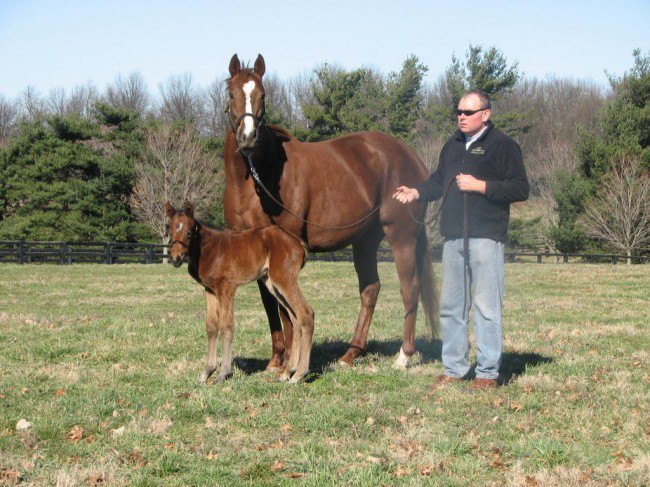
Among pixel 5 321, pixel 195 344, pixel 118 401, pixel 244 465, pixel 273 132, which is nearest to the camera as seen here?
pixel 244 465

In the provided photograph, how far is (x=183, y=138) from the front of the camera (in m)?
44.0

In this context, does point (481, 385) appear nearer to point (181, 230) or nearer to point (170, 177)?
point (181, 230)

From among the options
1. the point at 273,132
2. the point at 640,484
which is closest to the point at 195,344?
the point at 273,132

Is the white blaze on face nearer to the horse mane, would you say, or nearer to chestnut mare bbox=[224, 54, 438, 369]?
chestnut mare bbox=[224, 54, 438, 369]

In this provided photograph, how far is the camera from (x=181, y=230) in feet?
22.7

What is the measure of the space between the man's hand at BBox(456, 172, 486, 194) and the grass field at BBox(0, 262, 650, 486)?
1814 millimetres

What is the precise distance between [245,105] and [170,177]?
3711 cm

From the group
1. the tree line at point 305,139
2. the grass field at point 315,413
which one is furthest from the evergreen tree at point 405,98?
the grass field at point 315,413

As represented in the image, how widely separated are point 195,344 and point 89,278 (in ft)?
56.7

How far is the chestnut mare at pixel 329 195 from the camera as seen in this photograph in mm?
7137

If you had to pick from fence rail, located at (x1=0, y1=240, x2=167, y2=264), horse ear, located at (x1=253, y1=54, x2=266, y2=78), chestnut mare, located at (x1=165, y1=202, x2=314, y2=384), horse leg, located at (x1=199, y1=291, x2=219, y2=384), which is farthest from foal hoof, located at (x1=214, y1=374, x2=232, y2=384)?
fence rail, located at (x1=0, y1=240, x2=167, y2=264)

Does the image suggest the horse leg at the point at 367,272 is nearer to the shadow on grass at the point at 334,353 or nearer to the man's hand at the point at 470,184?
the shadow on grass at the point at 334,353

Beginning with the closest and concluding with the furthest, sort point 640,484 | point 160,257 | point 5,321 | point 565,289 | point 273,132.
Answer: point 640,484 < point 273,132 < point 5,321 < point 565,289 < point 160,257

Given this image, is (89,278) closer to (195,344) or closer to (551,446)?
(195,344)
